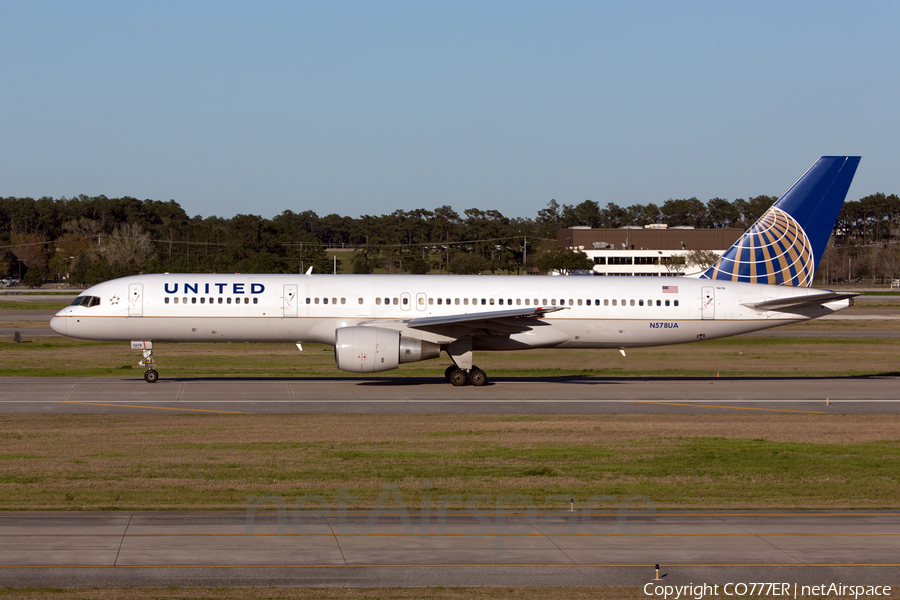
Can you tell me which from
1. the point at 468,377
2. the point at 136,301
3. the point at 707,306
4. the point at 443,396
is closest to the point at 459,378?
the point at 468,377

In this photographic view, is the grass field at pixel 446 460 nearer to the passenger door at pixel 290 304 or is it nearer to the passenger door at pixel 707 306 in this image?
the passenger door at pixel 290 304

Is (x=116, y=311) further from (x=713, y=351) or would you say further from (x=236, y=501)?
(x=713, y=351)

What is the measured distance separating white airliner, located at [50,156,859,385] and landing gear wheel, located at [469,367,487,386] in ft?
0.14

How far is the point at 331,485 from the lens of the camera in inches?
645

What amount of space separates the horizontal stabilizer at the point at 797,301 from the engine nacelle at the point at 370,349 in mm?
14175

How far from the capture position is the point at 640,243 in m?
158

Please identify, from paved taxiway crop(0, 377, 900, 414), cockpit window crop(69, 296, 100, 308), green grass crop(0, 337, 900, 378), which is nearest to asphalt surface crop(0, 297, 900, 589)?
paved taxiway crop(0, 377, 900, 414)

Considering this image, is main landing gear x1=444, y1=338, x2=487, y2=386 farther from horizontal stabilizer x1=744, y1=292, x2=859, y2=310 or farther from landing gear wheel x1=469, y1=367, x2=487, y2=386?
horizontal stabilizer x1=744, y1=292, x2=859, y2=310

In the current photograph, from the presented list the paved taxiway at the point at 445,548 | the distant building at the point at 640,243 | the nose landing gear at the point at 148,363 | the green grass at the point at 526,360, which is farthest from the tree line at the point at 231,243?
the paved taxiway at the point at 445,548

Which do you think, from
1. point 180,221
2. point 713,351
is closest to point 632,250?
point 180,221

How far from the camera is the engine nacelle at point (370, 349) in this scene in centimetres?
2977

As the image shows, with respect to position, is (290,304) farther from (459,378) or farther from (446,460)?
(446,460)

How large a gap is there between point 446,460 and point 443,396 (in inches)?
444

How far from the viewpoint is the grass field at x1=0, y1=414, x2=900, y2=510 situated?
51.5 ft
